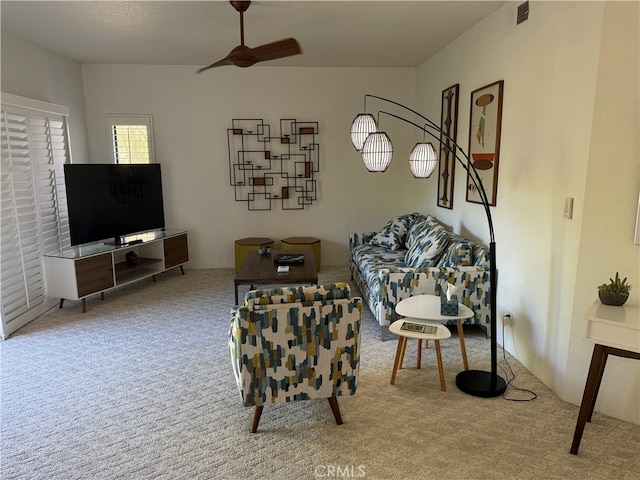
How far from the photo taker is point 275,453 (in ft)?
7.52

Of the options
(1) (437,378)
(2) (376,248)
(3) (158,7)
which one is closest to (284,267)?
(2) (376,248)

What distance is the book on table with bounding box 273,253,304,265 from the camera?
437 centimetres

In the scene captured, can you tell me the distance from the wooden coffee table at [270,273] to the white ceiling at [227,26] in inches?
89.0

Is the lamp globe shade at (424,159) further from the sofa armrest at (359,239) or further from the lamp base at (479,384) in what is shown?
the sofa armrest at (359,239)

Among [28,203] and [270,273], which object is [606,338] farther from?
[28,203]

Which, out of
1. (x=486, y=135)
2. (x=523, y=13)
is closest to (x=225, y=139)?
(x=486, y=135)

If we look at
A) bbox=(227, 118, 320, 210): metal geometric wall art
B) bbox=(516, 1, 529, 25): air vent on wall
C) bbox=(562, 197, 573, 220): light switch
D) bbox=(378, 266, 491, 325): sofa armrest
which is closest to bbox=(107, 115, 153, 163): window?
bbox=(227, 118, 320, 210): metal geometric wall art

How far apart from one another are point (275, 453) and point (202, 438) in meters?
0.44

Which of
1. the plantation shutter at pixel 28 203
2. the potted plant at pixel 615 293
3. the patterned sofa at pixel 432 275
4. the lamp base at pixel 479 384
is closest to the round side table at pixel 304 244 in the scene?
the patterned sofa at pixel 432 275

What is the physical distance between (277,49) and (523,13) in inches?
73.0

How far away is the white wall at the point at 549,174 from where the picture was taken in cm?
248

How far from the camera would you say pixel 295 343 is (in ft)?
7.58

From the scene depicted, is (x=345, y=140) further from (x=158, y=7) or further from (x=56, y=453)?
(x=56, y=453)

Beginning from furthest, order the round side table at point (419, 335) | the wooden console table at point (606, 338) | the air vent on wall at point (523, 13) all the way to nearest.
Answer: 1. the air vent on wall at point (523, 13)
2. the round side table at point (419, 335)
3. the wooden console table at point (606, 338)
